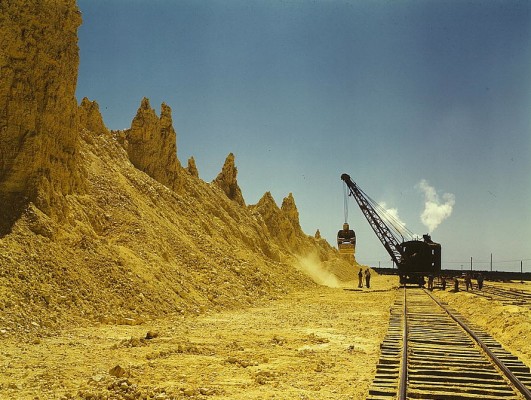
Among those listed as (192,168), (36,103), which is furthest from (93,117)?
(36,103)

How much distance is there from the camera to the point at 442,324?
52.5 feet

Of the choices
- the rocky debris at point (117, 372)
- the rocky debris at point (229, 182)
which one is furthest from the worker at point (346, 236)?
the rocky debris at point (117, 372)

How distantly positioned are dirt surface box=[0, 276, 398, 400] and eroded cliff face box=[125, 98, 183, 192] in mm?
22406

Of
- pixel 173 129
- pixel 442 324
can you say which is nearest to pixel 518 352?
pixel 442 324

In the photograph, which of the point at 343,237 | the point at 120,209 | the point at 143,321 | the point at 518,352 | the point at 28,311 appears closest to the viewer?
the point at 518,352

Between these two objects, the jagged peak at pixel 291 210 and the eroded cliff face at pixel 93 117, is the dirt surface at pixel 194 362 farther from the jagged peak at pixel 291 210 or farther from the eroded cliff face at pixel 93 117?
the jagged peak at pixel 291 210

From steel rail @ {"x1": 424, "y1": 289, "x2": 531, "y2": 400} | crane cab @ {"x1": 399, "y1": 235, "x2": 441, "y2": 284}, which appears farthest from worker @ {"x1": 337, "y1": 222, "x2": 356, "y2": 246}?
steel rail @ {"x1": 424, "y1": 289, "x2": 531, "y2": 400}

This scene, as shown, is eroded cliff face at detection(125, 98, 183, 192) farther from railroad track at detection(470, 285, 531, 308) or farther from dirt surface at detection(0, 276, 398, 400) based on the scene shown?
railroad track at detection(470, 285, 531, 308)

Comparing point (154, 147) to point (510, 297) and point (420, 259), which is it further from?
point (510, 297)

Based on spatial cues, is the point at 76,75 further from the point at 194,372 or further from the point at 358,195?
the point at 358,195

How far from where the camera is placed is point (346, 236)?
153 ft

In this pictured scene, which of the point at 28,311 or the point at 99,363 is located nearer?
the point at 99,363

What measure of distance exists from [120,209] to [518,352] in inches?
779

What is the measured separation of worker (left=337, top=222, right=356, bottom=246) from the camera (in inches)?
1823
